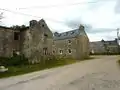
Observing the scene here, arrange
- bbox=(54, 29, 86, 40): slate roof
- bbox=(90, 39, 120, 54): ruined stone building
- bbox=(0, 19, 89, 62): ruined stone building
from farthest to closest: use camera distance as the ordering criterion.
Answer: bbox=(90, 39, 120, 54): ruined stone building < bbox=(54, 29, 86, 40): slate roof < bbox=(0, 19, 89, 62): ruined stone building

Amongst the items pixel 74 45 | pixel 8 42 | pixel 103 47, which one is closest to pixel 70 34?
pixel 74 45

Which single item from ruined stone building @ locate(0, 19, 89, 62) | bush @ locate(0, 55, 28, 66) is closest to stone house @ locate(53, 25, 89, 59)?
ruined stone building @ locate(0, 19, 89, 62)

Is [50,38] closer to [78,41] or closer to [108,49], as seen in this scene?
[78,41]

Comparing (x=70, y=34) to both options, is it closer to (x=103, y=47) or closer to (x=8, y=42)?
(x=8, y=42)

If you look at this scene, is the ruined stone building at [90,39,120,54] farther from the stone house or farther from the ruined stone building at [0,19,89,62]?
the ruined stone building at [0,19,89,62]

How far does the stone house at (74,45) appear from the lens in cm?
5250

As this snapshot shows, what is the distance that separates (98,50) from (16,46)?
213 ft

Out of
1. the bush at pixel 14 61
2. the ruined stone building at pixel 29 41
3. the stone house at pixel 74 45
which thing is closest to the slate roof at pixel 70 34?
the stone house at pixel 74 45

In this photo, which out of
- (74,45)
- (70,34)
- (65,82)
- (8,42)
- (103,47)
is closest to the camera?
(65,82)

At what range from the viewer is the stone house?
52.5m

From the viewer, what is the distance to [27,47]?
123 feet

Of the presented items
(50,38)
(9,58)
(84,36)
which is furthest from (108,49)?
(9,58)

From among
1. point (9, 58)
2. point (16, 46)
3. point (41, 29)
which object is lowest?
point (9, 58)

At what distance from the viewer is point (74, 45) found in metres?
52.8
